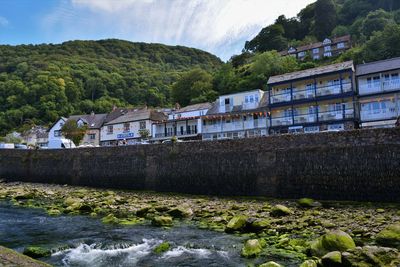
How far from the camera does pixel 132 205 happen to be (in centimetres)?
2502

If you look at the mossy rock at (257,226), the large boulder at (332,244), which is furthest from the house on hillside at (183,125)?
the large boulder at (332,244)

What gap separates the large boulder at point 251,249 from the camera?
12.8m

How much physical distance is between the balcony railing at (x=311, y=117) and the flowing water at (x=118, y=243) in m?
30.0

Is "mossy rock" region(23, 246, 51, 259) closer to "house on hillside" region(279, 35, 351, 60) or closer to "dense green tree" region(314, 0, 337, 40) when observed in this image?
"house on hillside" region(279, 35, 351, 60)

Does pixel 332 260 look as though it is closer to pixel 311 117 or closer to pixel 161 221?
pixel 161 221

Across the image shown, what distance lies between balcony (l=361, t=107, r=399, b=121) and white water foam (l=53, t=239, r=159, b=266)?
32932 millimetres

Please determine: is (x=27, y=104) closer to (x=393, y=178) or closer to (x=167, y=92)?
(x=167, y=92)

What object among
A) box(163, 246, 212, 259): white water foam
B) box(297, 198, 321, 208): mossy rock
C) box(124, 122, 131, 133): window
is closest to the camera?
box(163, 246, 212, 259): white water foam

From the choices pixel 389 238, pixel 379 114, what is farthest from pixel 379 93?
pixel 389 238

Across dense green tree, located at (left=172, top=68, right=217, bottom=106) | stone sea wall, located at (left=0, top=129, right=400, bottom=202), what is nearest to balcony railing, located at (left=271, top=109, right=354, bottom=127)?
stone sea wall, located at (left=0, top=129, right=400, bottom=202)

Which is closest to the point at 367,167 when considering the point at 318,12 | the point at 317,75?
the point at 317,75

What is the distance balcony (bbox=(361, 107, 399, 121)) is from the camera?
3930 cm

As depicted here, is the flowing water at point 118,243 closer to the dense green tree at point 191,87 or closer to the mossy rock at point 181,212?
the mossy rock at point 181,212

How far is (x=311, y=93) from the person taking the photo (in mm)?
45062
